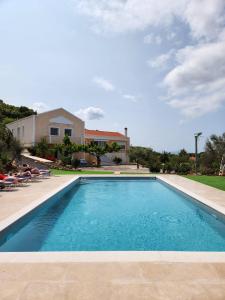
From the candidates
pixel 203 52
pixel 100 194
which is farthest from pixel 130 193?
pixel 203 52

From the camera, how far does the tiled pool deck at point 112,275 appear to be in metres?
3.47

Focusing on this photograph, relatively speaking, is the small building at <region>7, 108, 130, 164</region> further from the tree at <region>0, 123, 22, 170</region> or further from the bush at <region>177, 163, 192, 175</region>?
the bush at <region>177, 163, 192, 175</region>

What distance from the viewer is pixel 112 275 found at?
400 centimetres

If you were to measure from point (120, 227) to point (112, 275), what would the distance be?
4.27m

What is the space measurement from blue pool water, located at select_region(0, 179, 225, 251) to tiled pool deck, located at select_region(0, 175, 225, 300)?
1585 mm

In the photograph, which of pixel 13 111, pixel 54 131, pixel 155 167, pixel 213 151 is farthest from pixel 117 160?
pixel 13 111

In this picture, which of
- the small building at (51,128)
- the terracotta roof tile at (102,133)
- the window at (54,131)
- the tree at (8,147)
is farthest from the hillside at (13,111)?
the tree at (8,147)

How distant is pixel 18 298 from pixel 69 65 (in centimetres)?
1719

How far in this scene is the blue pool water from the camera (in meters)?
6.52

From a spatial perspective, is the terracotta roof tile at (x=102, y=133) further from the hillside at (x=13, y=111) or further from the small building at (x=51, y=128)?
the hillside at (x=13, y=111)

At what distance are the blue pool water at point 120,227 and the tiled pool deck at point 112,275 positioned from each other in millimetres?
1585

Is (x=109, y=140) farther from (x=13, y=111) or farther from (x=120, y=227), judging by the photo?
(x=120, y=227)

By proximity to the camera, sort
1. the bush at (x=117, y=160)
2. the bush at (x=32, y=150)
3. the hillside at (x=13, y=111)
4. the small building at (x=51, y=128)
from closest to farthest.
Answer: the bush at (x=32, y=150)
the small building at (x=51, y=128)
the bush at (x=117, y=160)
the hillside at (x=13, y=111)

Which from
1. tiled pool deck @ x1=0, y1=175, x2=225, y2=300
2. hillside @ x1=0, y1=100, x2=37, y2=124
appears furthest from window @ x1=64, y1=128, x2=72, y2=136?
tiled pool deck @ x1=0, y1=175, x2=225, y2=300
